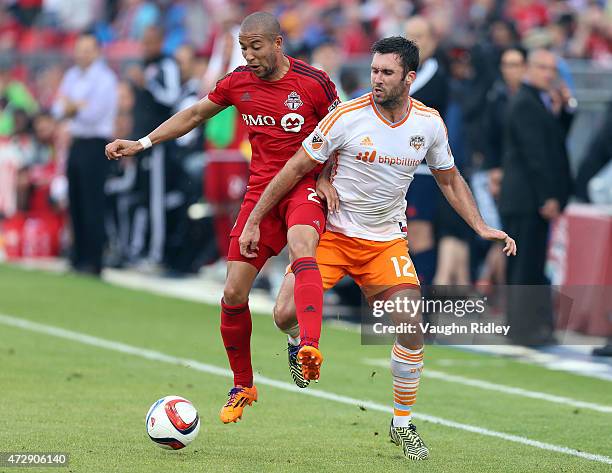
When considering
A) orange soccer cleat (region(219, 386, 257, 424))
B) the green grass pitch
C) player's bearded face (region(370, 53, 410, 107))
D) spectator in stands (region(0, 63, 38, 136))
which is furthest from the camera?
spectator in stands (region(0, 63, 38, 136))

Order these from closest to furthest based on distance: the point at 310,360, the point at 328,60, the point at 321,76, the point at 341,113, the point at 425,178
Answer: the point at 310,360 → the point at 341,113 → the point at 321,76 → the point at 425,178 → the point at 328,60

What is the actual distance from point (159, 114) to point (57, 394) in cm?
917

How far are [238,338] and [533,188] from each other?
199 inches

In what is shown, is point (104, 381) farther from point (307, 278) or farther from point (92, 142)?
point (92, 142)

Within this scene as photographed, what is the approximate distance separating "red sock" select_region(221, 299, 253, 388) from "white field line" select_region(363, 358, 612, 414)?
8.48 ft

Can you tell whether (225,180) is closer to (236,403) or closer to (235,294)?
(235,294)

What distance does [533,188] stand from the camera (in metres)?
12.9

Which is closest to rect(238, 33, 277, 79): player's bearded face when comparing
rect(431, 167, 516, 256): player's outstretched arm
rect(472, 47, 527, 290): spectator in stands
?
rect(431, 167, 516, 256): player's outstretched arm

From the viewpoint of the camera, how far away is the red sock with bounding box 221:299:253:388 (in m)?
8.57

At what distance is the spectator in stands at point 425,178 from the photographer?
487 inches

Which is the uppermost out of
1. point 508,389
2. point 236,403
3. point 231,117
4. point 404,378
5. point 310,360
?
point 231,117

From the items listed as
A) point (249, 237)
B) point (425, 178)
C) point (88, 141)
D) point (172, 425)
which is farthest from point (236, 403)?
point (88, 141)

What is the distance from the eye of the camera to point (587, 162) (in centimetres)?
1322

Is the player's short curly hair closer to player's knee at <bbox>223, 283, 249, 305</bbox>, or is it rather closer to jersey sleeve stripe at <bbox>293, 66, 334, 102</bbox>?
jersey sleeve stripe at <bbox>293, 66, 334, 102</bbox>
